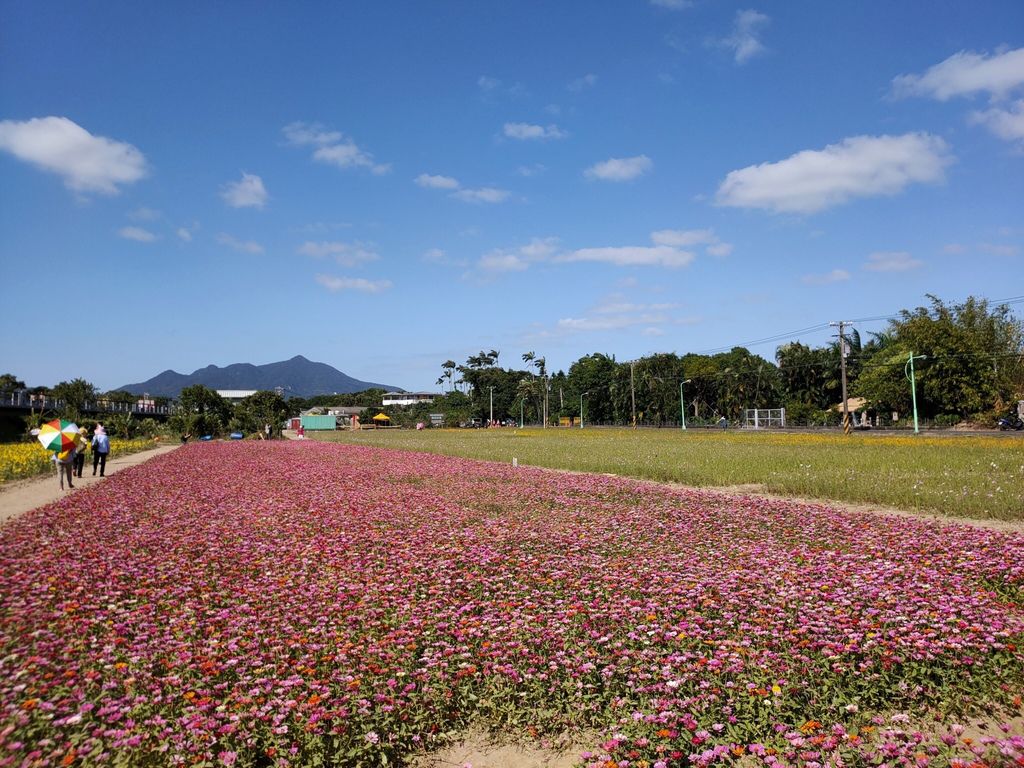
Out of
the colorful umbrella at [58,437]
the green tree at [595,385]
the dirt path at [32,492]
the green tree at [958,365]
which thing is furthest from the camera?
the green tree at [595,385]

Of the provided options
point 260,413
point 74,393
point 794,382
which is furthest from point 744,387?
point 74,393

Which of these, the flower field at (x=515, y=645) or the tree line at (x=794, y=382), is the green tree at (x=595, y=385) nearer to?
the tree line at (x=794, y=382)

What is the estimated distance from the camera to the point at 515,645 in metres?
5.36

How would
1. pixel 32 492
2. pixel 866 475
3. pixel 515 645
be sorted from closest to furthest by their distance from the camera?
pixel 515 645, pixel 866 475, pixel 32 492

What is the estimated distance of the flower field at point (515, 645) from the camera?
3934 millimetres

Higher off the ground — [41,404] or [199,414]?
[41,404]

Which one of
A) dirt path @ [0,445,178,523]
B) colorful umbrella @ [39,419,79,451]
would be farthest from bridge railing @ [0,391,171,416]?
colorful umbrella @ [39,419,79,451]

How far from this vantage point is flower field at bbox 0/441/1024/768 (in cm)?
393

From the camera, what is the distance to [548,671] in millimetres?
4969

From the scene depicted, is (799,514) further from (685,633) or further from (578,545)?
(685,633)

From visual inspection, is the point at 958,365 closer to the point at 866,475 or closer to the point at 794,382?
the point at 794,382

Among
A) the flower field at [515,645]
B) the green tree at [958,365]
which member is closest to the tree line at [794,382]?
the green tree at [958,365]

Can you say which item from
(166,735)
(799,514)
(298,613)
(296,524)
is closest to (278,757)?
(166,735)

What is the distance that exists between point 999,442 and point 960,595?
3272cm
